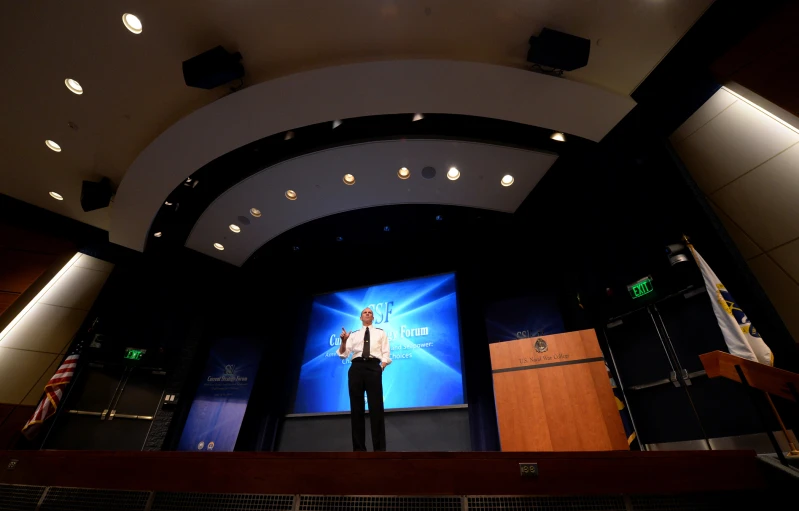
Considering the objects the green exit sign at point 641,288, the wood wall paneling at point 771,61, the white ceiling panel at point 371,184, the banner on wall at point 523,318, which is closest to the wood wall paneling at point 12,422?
the white ceiling panel at point 371,184

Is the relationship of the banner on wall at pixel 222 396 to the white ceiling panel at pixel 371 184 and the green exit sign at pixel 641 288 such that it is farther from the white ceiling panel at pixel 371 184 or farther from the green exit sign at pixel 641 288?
the green exit sign at pixel 641 288

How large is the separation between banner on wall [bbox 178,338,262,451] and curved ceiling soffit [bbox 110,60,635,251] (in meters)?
3.81

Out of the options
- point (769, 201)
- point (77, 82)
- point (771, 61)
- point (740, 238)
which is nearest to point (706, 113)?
point (771, 61)

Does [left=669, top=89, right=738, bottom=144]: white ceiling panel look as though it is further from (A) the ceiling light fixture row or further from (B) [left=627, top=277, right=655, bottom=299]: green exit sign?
(A) the ceiling light fixture row

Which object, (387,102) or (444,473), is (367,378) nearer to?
(444,473)

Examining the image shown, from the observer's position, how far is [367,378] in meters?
3.39

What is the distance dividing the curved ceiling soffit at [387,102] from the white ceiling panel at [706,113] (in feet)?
4.22

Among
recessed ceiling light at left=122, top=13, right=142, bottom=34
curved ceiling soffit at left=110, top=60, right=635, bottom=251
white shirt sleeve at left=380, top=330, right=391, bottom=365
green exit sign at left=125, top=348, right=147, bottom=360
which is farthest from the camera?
green exit sign at left=125, top=348, right=147, bottom=360

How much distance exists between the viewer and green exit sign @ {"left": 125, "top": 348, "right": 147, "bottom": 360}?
6059 mm

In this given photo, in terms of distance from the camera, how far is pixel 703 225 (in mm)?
3475

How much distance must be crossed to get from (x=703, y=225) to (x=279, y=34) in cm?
467

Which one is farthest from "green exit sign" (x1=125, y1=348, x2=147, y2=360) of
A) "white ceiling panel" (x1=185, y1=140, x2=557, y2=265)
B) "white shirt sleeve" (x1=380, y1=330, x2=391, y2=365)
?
"white shirt sleeve" (x1=380, y1=330, x2=391, y2=365)

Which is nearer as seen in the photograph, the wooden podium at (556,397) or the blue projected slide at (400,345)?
the wooden podium at (556,397)

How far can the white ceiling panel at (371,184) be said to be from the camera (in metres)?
4.35
